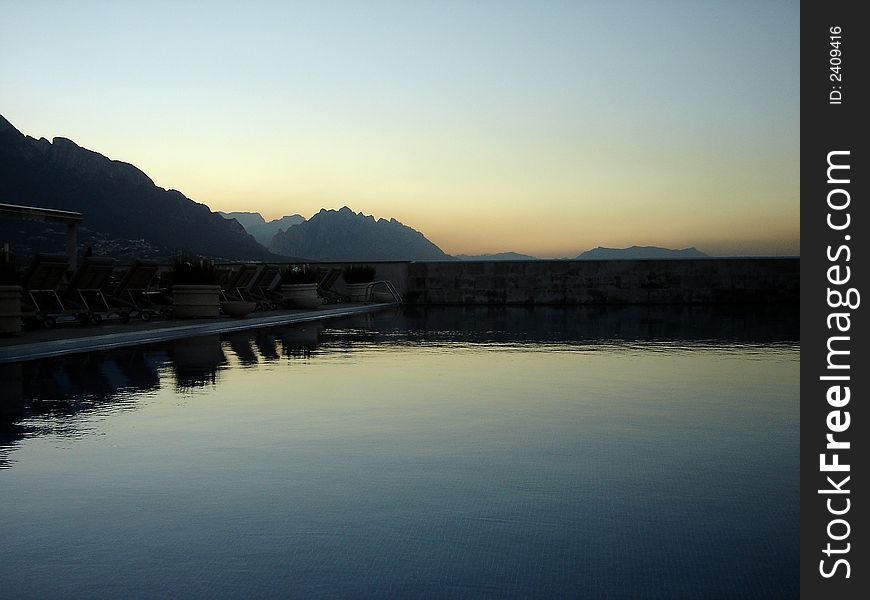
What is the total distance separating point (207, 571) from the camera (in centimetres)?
388

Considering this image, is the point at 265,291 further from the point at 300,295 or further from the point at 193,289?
the point at 193,289

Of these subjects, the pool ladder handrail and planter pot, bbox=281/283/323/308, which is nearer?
planter pot, bbox=281/283/323/308

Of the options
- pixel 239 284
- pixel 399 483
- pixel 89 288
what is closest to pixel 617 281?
pixel 239 284

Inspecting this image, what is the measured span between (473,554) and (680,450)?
9.03 feet

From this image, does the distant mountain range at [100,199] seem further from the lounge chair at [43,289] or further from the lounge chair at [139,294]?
the lounge chair at [43,289]

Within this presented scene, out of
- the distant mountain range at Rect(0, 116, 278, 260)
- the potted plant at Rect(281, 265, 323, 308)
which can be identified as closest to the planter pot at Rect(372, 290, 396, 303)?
the potted plant at Rect(281, 265, 323, 308)

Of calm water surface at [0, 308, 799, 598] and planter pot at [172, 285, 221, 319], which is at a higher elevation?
planter pot at [172, 285, 221, 319]

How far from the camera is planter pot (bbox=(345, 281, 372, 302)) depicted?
110ft

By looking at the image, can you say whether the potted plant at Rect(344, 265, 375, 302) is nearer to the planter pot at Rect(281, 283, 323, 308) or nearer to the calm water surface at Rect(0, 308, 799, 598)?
the planter pot at Rect(281, 283, 323, 308)

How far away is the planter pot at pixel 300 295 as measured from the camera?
2639 cm

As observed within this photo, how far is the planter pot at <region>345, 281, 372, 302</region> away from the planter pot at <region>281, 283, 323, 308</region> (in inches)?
272

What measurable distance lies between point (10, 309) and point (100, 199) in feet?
471

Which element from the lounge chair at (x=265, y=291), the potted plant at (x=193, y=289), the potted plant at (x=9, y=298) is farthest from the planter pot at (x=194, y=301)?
the potted plant at (x=9, y=298)

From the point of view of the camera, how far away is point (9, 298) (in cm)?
1455
